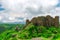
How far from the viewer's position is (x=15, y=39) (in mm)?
198000

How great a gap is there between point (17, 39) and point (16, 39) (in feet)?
5.25

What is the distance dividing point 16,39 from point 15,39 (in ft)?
3.59

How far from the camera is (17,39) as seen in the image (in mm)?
199125

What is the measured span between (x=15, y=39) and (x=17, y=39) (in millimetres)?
2365

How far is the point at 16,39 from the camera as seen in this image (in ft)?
649
